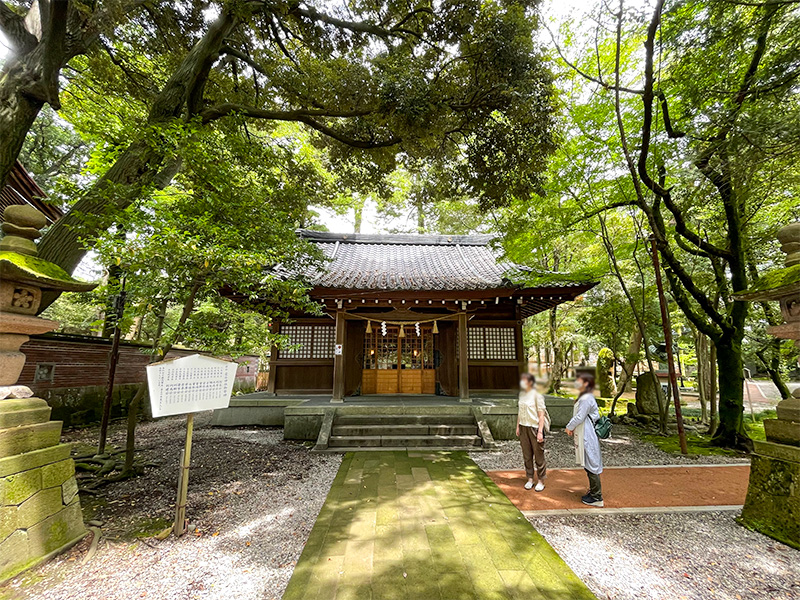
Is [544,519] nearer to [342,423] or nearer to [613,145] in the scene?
[342,423]

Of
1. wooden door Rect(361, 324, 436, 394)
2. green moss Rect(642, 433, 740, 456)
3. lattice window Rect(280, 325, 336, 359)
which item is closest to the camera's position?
green moss Rect(642, 433, 740, 456)

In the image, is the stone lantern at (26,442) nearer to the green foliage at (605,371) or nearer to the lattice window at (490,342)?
the lattice window at (490,342)

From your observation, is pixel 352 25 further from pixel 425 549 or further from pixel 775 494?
pixel 775 494

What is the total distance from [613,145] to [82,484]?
11296mm

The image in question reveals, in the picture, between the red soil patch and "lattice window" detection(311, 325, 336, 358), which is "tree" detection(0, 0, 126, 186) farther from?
the red soil patch

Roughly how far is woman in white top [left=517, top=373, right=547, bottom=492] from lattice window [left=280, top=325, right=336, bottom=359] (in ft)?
22.1

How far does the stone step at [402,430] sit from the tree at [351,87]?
4.92 m

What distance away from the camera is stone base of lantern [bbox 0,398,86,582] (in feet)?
8.50

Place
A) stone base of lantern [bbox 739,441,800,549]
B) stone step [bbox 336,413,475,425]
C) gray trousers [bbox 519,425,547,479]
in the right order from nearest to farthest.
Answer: stone base of lantern [bbox 739,441,800,549], gray trousers [bbox 519,425,547,479], stone step [bbox 336,413,475,425]

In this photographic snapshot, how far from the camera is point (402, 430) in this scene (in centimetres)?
661

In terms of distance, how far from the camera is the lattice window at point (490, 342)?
9.96 m

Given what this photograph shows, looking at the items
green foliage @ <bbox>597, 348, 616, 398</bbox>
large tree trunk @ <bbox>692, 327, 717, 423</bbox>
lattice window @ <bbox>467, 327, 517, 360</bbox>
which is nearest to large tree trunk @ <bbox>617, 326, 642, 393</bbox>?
green foliage @ <bbox>597, 348, 616, 398</bbox>

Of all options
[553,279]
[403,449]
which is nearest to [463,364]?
[403,449]

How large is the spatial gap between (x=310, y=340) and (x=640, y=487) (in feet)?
27.4
